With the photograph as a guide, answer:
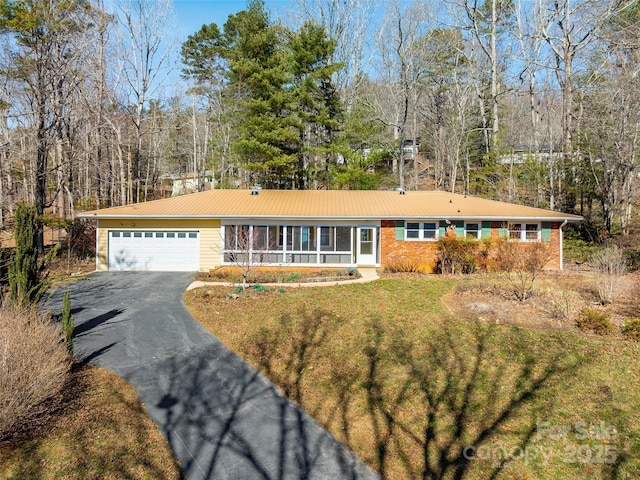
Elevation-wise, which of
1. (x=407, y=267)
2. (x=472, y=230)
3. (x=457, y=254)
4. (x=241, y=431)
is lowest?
(x=241, y=431)

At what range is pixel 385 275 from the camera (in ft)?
48.0

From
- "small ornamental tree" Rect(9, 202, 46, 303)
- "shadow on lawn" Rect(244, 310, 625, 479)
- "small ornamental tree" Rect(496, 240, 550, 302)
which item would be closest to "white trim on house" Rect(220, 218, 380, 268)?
"small ornamental tree" Rect(496, 240, 550, 302)

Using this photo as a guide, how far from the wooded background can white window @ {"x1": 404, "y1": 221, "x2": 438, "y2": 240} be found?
8.11 metres

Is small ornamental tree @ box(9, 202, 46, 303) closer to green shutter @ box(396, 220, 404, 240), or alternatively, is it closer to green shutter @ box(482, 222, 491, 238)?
green shutter @ box(396, 220, 404, 240)

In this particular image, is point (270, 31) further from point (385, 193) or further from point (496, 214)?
point (496, 214)

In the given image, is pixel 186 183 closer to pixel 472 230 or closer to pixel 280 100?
pixel 280 100

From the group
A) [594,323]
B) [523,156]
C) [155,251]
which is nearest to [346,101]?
[523,156]

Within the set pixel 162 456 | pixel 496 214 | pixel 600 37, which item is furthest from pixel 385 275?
pixel 600 37

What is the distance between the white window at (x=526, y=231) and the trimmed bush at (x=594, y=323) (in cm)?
816

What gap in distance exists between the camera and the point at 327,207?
55.5 feet

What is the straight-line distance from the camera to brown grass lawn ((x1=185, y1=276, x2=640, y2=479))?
4.85 metres

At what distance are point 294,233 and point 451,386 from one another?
35.0 ft

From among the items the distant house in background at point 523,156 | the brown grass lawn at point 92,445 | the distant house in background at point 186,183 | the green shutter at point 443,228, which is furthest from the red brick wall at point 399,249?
the distant house in background at point 186,183

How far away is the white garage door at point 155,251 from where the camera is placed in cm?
1609
